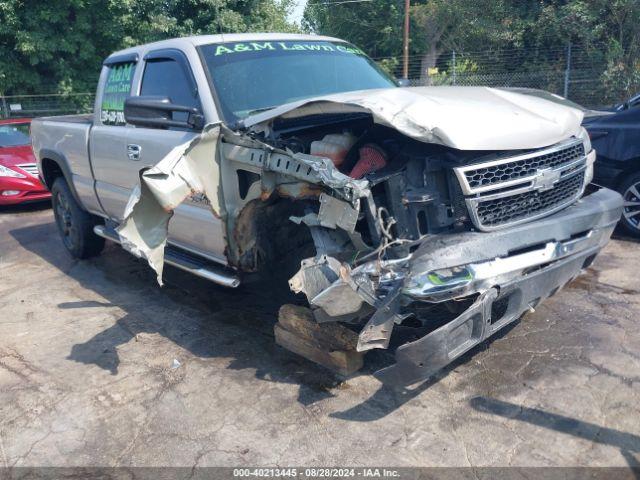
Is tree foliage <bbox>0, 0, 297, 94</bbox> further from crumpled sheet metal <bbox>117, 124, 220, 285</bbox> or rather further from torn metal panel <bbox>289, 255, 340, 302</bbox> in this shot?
torn metal panel <bbox>289, 255, 340, 302</bbox>

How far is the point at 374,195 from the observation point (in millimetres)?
3199

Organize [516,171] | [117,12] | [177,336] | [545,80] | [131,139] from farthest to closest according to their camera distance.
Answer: [117,12] → [545,80] → [131,139] → [177,336] → [516,171]

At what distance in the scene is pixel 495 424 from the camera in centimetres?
302

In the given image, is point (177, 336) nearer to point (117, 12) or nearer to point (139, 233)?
point (139, 233)

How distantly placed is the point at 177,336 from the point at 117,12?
17.4 meters

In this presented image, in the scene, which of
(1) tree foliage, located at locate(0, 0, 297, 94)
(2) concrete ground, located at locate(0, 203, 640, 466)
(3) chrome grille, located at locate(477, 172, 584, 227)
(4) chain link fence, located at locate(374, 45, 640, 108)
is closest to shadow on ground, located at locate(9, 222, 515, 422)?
(2) concrete ground, located at locate(0, 203, 640, 466)

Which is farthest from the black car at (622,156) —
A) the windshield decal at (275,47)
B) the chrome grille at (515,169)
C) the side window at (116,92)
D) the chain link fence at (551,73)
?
the chain link fence at (551,73)

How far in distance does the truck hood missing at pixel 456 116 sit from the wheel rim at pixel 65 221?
361cm

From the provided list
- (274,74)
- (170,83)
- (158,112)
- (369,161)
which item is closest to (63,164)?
A: (170,83)

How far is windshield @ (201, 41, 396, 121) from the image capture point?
4090 mm

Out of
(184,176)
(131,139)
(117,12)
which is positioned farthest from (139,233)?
(117,12)

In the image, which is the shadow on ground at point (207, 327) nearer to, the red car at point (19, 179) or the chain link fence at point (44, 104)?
the red car at point (19, 179)

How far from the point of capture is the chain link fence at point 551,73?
1397 centimetres

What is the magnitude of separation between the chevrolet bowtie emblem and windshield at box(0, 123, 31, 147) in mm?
9191
